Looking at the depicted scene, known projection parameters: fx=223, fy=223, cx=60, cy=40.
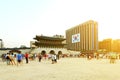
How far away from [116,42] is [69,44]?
38.1 metres

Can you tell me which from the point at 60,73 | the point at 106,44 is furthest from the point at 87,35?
the point at 60,73

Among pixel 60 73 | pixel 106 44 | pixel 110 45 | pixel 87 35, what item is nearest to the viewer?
pixel 60 73

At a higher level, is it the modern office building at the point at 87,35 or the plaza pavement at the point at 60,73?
the modern office building at the point at 87,35

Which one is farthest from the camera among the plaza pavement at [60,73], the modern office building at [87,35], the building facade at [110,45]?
the building facade at [110,45]

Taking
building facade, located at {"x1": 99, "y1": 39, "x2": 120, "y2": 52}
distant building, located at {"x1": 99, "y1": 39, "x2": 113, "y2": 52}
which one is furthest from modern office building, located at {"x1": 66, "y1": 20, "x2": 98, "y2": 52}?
building facade, located at {"x1": 99, "y1": 39, "x2": 120, "y2": 52}

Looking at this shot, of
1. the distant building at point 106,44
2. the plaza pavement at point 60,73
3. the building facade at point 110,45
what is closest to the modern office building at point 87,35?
the distant building at point 106,44

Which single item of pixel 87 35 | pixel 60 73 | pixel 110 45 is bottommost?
pixel 60 73

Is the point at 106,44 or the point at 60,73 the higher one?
the point at 106,44

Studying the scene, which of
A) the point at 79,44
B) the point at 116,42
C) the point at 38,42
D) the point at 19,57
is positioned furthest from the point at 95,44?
the point at 19,57

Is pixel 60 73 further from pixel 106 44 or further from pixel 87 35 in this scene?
pixel 106 44

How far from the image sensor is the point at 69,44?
154375 mm

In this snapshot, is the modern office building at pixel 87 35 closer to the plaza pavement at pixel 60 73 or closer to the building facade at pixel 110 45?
the building facade at pixel 110 45

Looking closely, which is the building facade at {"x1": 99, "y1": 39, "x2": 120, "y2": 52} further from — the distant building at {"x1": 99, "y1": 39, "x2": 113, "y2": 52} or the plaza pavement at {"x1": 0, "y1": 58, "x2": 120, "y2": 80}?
the plaza pavement at {"x1": 0, "y1": 58, "x2": 120, "y2": 80}

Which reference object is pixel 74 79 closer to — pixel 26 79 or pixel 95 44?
pixel 26 79
